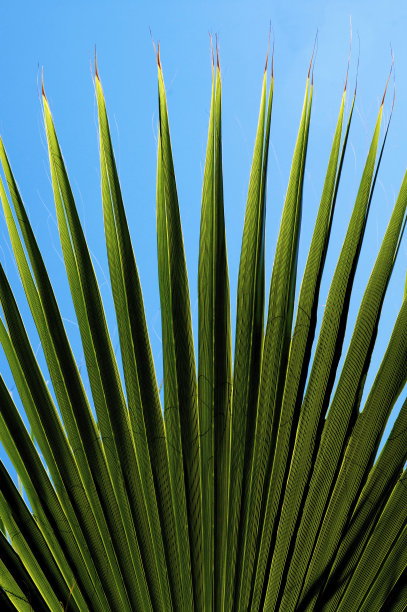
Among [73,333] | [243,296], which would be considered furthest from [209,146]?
[73,333]

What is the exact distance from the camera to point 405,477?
98cm

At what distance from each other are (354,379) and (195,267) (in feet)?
1.20

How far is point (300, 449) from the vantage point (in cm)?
98

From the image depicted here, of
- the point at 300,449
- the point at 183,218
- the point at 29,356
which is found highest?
the point at 183,218

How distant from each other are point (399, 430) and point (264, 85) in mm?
686

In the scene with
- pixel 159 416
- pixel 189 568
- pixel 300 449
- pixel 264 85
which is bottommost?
pixel 189 568

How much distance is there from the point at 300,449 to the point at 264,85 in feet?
2.23

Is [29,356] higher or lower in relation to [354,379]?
higher

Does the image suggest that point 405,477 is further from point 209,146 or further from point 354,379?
point 209,146

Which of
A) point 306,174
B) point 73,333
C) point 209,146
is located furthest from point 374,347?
point 73,333

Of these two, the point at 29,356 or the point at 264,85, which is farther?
the point at 29,356

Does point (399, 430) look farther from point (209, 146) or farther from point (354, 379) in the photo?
point (209, 146)

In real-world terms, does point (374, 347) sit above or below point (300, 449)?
above

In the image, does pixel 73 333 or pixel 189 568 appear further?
pixel 73 333
